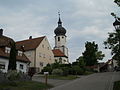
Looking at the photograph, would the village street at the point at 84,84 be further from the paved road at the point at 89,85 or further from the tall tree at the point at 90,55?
the tall tree at the point at 90,55

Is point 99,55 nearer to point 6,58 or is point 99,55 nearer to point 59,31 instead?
point 59,31

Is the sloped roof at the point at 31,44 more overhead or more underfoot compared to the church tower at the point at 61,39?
more underfoot

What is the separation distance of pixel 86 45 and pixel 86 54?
13.7 feet

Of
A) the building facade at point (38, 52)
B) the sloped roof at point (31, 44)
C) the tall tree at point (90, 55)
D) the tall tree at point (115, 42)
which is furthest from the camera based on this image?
the tall tree at point (90, 55)

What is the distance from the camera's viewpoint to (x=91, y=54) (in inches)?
3061

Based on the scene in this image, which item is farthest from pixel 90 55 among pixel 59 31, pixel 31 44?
pixel 31 44

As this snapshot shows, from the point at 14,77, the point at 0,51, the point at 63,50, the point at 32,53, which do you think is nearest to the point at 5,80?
the point at 14,77

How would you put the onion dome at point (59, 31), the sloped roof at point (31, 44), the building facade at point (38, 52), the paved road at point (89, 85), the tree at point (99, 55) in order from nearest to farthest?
1. the paved road at point (89, 85)
2. the building facade at point (38, 52)
3. the sloped roof at point (31, 44)
4. the tree at point (99, 55)
5. the onion dome at point (59, 31)

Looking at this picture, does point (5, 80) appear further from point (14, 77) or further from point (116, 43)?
point (116, 43)

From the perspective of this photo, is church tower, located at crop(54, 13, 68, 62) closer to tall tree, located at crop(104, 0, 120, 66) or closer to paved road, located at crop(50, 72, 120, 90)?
paved road, located at crop(50, 72, 120, 90)

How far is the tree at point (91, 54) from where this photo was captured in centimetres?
7712

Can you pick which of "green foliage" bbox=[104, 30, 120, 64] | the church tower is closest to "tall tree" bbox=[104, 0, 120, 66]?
"green foliage" bbox=[104, 30, 120, 64]

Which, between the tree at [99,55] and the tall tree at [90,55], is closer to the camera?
the tall tree at [90,55]

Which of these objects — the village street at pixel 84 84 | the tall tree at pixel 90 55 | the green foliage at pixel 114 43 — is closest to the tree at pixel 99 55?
the tall tree at pixel 90 55
